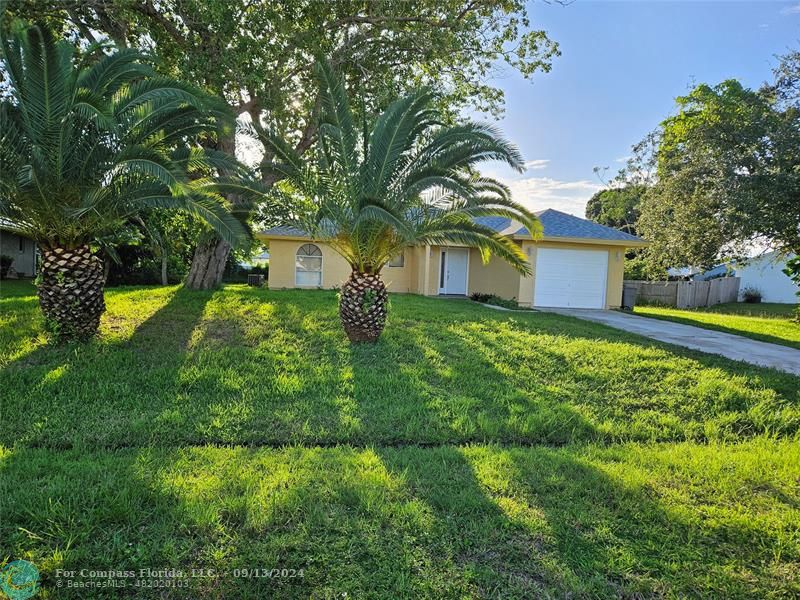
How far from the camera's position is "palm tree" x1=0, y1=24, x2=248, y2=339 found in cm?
557

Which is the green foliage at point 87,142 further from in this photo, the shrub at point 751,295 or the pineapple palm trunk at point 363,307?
the shrub at point 751,295

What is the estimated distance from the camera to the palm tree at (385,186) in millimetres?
7008

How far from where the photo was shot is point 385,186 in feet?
24.1

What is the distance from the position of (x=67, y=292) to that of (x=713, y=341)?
12.4 m

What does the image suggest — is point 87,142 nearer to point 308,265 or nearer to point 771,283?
point 308,265

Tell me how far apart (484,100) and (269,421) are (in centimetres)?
A: 1264

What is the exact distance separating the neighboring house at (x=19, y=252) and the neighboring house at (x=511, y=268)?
1369cm

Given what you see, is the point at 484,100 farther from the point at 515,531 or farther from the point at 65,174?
the point at 515,531

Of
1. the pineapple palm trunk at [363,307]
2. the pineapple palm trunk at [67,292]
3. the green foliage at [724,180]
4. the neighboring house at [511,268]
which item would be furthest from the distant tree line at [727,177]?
the pineapple palm trunk at [67,292]

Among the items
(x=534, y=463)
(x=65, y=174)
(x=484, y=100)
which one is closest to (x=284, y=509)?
(x=534, y=463)

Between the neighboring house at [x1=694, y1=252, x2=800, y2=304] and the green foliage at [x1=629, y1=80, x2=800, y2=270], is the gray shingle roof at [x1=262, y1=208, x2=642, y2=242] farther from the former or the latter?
the neighboring house at [x1=694, y1=252, x2=800, y2=304]

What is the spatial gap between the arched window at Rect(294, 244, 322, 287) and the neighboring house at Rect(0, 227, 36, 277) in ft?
44.7

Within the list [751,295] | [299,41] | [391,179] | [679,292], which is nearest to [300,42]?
[299,41]

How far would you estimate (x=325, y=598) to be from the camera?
7.34ft
